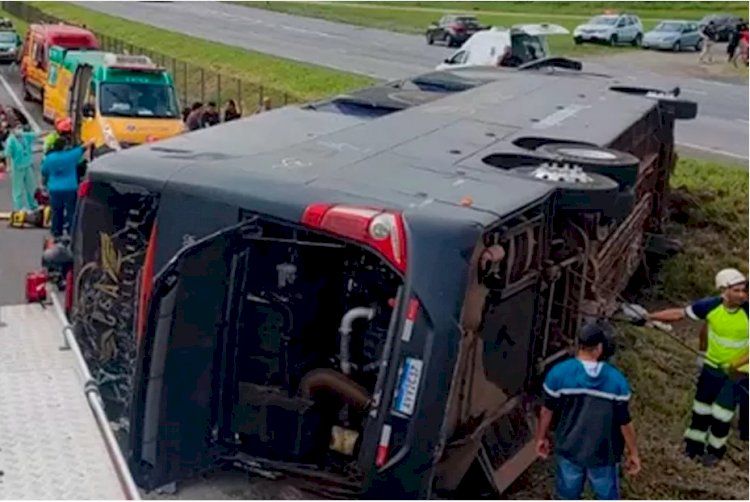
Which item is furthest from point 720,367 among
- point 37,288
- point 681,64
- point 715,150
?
point 681,64

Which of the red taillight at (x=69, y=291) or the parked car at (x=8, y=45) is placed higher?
the red taillight at (x=69, y=291)

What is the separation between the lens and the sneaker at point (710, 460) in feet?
27.9

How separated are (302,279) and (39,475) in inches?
70.5

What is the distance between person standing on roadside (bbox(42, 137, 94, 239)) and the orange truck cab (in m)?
14.4

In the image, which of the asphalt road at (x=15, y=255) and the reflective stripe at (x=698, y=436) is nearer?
the reflective stripe at (x=698, y=436)

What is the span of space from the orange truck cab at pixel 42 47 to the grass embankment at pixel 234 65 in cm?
344

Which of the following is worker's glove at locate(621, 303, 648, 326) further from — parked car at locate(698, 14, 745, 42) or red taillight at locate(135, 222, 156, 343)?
parked car at locate(698, 14, 745, 42)

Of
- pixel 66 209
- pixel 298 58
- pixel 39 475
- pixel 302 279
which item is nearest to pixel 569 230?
pixel 302 279

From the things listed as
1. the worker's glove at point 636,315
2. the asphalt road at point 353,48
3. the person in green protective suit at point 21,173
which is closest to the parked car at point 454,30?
the asphalt road at point 353,48

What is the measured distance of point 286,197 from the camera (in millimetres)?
6688

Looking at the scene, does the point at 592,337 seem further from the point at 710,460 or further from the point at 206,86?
the point at 206,86

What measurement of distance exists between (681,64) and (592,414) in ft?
111

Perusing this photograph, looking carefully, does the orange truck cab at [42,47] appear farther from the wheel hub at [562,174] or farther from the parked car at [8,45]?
the wheel hub at [562,174]

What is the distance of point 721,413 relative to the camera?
8.48 meters
